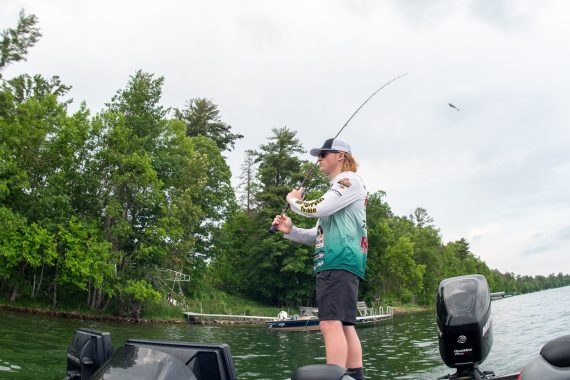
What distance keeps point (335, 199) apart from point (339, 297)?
0.74 m

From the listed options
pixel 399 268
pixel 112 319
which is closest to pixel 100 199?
pixel 112 319

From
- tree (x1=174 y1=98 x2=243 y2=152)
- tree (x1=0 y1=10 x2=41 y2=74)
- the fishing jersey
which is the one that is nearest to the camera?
the fishing jersey

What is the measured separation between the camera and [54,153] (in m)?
30.8

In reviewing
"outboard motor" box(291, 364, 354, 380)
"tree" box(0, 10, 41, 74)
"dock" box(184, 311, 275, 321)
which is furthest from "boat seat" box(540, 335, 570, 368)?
"dock" box(184, 311, 275, 321)

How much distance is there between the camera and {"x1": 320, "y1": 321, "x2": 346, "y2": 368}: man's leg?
140 inches

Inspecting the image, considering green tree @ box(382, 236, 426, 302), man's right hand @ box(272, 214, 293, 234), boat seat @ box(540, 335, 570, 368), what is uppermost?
green tree @ box(382, 236, 426, 302)

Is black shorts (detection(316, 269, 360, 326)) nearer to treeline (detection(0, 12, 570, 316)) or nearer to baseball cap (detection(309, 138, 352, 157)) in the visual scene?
baseball cap (detection(309, 138, 352, 157))

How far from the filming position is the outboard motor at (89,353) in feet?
8.89

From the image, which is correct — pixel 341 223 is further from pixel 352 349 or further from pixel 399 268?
pixel 399 268

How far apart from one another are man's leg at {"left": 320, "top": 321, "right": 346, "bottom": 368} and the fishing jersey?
419mm

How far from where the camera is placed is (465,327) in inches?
159

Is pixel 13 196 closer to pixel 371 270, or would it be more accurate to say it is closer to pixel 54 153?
pixel 54 153

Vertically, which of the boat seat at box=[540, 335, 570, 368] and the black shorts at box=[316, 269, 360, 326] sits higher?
the black shorts at box=[316, 269, 360, 326]

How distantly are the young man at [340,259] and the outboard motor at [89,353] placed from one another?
1556 mm
